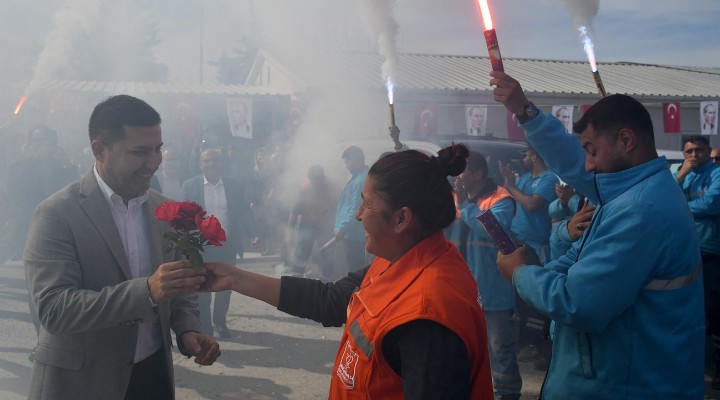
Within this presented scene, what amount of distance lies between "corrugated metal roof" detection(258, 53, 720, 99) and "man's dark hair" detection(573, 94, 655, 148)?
37.8 feet

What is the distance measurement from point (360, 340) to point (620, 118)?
1.27 m

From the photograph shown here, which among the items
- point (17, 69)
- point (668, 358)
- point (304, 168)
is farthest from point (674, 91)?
point (17, 69)

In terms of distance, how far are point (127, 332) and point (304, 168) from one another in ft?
26.7

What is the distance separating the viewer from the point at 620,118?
2229 millimetres

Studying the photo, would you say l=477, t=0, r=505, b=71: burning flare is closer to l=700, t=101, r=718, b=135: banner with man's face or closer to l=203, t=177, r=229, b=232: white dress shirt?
l=203, t=177, r=229, b=232: white dress shirt

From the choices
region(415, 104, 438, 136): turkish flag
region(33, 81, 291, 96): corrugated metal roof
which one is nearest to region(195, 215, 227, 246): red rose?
region(415, 104, 438, 136): turkish flag

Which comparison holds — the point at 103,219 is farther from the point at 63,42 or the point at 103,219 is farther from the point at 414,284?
the point at 63,42

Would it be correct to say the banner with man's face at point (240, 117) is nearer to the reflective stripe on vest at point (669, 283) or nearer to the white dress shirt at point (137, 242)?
the white dress shirt at point (137, 242)

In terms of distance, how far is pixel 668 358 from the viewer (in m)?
2.10

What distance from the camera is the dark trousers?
244cm

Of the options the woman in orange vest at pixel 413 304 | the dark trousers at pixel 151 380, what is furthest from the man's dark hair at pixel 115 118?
the woman in orange vest at pixel 413 304

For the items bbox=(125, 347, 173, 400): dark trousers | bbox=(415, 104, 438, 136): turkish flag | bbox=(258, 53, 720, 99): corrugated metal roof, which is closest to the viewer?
bbox=(125, 347, 173, 400): dark trousers

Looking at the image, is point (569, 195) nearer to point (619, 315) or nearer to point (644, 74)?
point (619, 315)

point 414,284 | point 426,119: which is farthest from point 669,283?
point 426,119
